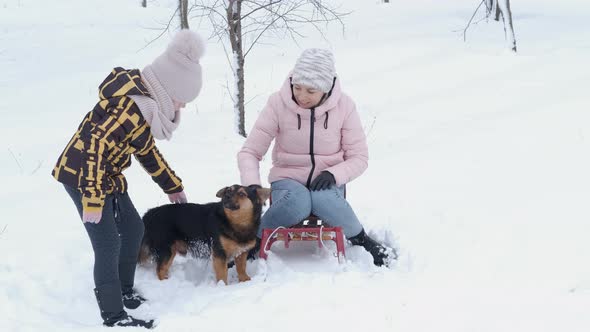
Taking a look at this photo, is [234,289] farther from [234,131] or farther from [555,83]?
[555,83]

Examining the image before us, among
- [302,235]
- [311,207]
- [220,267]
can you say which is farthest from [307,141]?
[220,267]

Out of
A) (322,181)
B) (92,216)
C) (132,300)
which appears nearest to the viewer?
(92,216)

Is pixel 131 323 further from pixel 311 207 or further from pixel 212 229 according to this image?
pixel 311 207

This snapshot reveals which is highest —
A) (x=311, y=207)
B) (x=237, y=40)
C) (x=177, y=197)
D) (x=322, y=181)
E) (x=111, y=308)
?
(x=237, y=40)

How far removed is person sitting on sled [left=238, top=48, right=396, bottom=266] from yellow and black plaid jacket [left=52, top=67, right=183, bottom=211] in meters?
1.23

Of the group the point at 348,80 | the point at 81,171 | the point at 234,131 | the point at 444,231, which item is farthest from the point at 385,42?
the point at 81,171

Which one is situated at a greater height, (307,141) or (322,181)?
(307,141)

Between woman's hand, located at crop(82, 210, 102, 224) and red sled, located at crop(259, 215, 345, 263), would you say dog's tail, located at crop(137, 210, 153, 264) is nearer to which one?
red sled, located at crop(259, 215, 345, 263)

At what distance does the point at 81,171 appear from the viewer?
3.29m

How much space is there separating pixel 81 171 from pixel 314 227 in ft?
6.16

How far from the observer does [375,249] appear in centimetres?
452

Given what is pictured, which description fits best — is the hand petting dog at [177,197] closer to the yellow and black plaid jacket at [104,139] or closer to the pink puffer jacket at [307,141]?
the pink puffer jacket at [307,141]

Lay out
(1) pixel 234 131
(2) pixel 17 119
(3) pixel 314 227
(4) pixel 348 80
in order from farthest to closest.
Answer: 1. (4) pixel 348 80
2. (2) pixel 17 119
3. (1) pixel 234 131
4. (3) pixel 314 227

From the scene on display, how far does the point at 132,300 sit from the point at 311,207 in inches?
57.2
